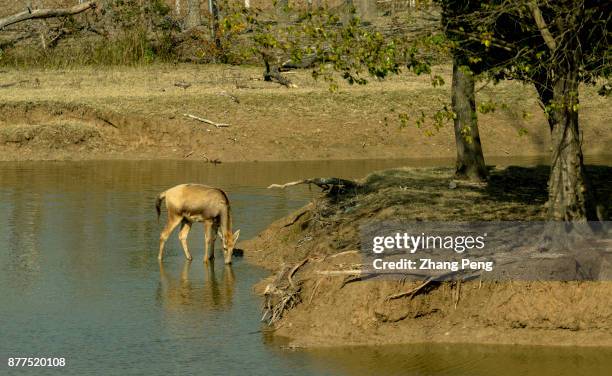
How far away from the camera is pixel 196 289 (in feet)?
61.3

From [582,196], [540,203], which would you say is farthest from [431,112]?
[582,196]

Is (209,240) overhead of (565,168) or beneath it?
beneath

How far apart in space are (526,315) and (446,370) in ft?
5.53

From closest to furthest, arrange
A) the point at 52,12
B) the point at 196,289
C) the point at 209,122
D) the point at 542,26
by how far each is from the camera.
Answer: the point at 542,26 → the point at 196,289 → the point at 52,12 → the point at 209,122

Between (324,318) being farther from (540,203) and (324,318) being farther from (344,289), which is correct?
(540,203)

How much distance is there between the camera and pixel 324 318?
15977 millimetres

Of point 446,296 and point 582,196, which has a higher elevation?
point 582,196

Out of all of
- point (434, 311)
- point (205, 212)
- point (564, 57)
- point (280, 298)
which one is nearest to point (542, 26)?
point (564, 57)

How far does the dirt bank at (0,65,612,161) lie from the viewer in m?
33.9

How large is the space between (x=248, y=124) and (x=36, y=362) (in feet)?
67.3

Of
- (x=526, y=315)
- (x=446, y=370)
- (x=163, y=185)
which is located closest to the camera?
(x=446, y=370)

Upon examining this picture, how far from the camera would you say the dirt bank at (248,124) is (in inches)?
1334

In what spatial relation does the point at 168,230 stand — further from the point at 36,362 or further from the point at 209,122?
the point at 209,122

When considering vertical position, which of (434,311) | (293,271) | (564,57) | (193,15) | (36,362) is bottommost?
(36,362)
